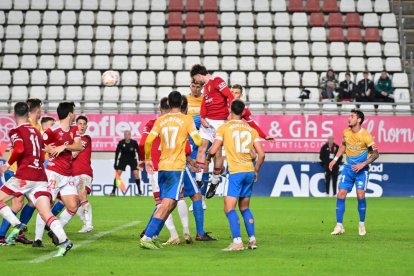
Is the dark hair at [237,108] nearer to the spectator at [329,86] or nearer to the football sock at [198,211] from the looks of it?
the football sock at [198,211]

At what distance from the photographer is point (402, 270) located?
9.35 metres

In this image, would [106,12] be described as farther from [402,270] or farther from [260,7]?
[402,270]

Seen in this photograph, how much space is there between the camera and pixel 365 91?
28.1 meters

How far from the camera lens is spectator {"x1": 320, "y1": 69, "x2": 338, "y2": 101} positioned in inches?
1105

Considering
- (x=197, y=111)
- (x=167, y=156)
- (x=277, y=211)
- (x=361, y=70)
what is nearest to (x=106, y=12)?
(x=361, y=70)

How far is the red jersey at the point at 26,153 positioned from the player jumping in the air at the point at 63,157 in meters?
0.70

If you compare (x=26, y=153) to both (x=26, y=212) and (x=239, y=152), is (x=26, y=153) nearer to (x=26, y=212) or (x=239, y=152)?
(x=26, y=212)

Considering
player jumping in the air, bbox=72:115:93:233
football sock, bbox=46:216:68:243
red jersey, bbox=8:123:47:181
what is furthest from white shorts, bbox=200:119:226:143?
football sock, bbox=46:216:68:243

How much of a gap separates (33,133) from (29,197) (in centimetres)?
83

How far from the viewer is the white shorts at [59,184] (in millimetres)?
12219

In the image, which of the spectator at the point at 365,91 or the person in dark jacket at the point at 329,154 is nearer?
the person in dark jacket at the point at 329,154

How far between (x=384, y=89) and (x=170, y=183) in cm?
1832

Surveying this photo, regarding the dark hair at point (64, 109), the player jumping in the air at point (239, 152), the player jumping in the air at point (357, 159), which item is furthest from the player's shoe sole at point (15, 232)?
the player jumping in the air at point (357, 159)

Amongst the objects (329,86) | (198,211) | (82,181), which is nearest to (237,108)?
(198,211)
